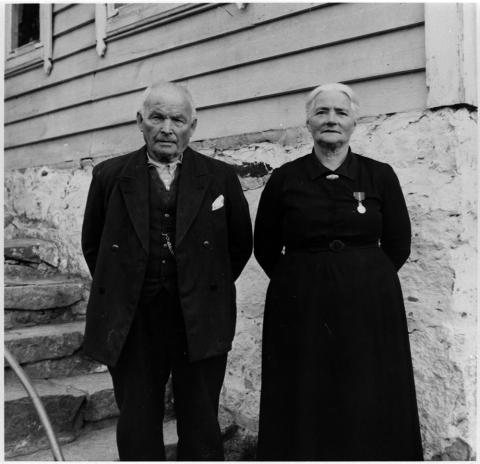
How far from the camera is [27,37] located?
19.0 ft

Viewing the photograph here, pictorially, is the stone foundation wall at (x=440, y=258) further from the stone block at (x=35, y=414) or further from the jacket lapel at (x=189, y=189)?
the stone block at (x=35, y=414)

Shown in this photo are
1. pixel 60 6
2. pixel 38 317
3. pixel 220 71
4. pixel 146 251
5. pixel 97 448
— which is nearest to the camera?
pixel 146 251

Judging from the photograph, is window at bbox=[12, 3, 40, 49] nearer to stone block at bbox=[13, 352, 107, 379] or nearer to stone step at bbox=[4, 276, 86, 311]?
stone step at bbox=[4, 276, 86, 311]

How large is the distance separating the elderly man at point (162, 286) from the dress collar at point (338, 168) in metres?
0.44

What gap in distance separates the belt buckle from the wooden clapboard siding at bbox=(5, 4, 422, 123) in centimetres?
131

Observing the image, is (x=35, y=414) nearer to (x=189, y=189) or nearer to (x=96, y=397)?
(x=96, y=397)

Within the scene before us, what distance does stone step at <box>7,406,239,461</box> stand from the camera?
302 cm

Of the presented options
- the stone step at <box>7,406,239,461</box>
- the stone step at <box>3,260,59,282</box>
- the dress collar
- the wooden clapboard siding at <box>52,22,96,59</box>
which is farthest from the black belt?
the wooden clapboard siding at <box>52,22,96,59</box>

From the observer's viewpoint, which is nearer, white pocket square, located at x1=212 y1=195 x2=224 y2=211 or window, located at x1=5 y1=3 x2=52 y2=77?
white pocket square, located at x1=212 y1=195 x2=224 y2=211

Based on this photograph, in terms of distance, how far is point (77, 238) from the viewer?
189 inches

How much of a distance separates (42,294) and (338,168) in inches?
98.6

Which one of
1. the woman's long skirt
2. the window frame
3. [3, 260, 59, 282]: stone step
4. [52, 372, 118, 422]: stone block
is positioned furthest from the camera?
[3, 260, 59, 282]: stone step

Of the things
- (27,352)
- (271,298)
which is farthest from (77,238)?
(271,298)

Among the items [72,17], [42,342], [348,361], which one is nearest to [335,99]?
[348,361]
